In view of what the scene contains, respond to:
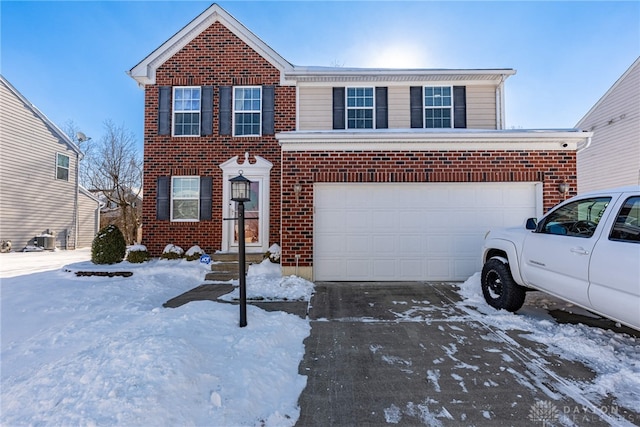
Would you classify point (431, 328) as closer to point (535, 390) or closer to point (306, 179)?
point (535, 390)

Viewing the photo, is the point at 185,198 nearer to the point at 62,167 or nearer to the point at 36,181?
the point at 36,181

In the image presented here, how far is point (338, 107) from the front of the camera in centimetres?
995

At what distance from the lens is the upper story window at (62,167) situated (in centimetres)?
1515

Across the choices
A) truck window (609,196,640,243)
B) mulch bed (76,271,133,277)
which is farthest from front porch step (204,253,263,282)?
truck window (609,196,640,243)

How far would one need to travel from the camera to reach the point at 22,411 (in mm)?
2314

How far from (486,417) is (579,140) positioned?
22.8 feet

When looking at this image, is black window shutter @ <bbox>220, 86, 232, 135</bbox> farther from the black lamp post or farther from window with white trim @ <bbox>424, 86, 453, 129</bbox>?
window with white trim @ <bbox>424, 86, 453, 129</bbox>

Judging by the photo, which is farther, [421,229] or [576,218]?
[421,229]

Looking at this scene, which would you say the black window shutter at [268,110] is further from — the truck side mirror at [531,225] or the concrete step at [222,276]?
the truck side mirror at [531,225]

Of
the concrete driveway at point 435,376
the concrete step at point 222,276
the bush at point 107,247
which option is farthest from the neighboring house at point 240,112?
the concrete driveway at point 435,376

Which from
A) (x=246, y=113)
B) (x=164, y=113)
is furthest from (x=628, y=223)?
(x=164, y=113)

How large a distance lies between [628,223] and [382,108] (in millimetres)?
7864

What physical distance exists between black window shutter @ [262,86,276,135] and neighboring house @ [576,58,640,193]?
432 inches

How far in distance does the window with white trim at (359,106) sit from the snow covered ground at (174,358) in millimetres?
6554
